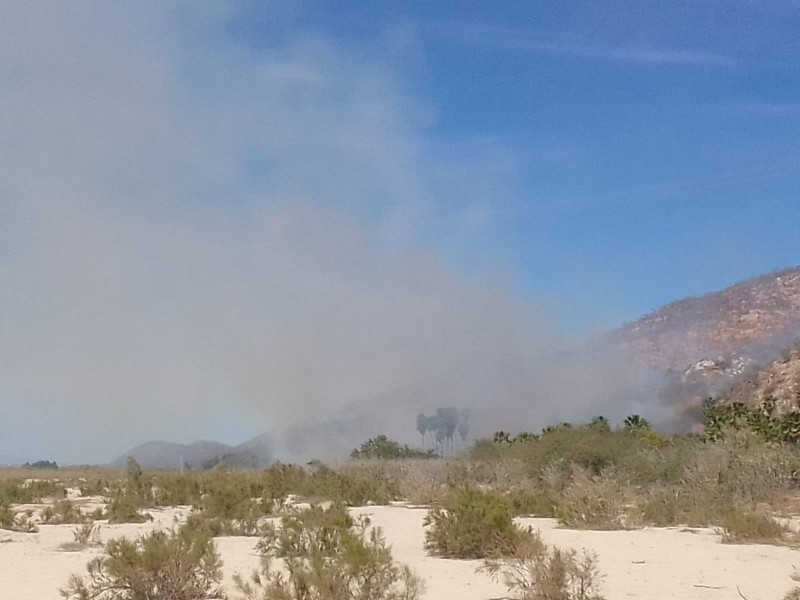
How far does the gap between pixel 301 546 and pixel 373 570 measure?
537 centimetres

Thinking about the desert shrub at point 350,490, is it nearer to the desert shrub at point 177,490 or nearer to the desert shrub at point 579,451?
the desert shrub at point 177,490

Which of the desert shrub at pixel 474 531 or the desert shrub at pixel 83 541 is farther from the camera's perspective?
the desert shrub at pixel 83 541

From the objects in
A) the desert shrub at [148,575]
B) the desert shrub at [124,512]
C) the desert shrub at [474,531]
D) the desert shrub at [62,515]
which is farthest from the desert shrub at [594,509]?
the desert shrub at [62,515]

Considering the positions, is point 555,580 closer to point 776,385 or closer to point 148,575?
point 148,575

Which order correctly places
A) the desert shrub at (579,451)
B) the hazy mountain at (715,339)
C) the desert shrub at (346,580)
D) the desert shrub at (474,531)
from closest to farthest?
the desert shrub at (346,580)
the desert shrub at (474,531)
the desert shrub at (579,451)
the hazy mountain at (715,339)

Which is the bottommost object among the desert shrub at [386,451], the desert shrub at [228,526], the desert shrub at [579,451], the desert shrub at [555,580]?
the desert shrub at [555,580]

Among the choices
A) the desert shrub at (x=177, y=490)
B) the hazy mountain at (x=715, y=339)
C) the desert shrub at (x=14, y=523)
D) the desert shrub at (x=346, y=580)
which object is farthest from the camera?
the hazy mountain at (x=715, y=339)

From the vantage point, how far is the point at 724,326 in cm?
9856

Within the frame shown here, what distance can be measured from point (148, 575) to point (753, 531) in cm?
1203

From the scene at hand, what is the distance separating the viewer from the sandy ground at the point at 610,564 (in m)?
12.9

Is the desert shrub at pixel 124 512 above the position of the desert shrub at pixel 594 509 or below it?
above

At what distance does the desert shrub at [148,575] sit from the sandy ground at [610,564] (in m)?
1.07

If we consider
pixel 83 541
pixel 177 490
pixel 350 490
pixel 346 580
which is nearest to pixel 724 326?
pixel 350 490

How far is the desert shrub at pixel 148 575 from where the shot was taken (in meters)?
11.9
